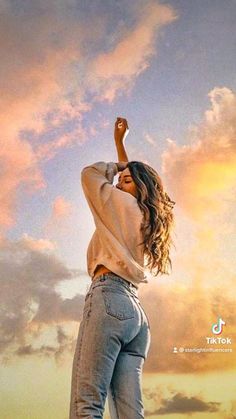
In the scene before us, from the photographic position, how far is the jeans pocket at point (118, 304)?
41.9 inches

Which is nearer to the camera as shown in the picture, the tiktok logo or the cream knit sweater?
the cream knit sweater

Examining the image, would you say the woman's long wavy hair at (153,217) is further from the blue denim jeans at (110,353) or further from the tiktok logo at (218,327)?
the tiktok logo at (218,327)

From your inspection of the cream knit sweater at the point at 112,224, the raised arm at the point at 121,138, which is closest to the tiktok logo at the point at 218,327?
A: the raised arm at the point at 121,138

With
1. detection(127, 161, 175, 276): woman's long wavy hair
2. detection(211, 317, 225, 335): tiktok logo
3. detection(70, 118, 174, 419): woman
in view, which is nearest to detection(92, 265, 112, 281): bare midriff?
detection(70, 118, 174, 419): woman

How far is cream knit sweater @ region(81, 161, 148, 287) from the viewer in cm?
118

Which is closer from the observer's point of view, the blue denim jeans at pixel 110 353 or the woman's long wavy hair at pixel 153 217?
the blue denim jeans at pixel 110 353

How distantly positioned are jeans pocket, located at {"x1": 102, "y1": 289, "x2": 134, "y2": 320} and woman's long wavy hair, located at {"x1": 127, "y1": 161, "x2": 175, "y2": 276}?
0.54 ft

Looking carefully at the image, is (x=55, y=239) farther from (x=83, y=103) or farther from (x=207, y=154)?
(x=207, y=154)

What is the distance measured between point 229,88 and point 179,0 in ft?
2.30

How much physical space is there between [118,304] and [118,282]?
0.06 meters

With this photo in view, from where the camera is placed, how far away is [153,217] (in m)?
1.25

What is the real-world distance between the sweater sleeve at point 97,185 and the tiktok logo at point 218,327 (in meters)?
2.48

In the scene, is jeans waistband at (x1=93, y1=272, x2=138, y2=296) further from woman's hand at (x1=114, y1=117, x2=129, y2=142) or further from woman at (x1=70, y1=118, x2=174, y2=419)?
woman's hand at (x1=114, y1=117, x2=129, y2=142)

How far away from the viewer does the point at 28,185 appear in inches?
161
